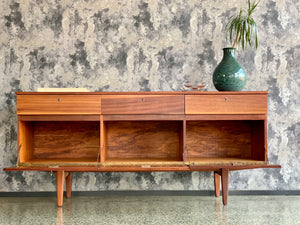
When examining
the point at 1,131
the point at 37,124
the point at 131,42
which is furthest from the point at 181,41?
the point at 1,131

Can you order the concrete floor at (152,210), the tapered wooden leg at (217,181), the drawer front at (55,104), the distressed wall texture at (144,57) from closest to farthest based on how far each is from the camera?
the concrete floor at (152,210), the drawer front at (55,104), the tapered wooden leg at (217,181), the distressed wall texture at (144,57)

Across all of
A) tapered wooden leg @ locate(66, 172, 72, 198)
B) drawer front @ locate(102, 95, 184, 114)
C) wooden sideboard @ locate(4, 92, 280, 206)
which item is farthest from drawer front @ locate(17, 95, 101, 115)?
tapered wooden leg @ locate(66, 172, 72, 198)

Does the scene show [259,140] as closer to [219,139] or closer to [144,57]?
[219,139]

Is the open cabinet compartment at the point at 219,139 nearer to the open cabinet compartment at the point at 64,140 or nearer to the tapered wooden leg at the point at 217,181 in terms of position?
the tapered wooden leg at the point at 217,181

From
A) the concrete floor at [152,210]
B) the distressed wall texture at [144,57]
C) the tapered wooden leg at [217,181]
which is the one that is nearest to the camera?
the concrete floor at [152,210]

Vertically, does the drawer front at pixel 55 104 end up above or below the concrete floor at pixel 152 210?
above

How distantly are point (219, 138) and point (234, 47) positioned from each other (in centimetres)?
75

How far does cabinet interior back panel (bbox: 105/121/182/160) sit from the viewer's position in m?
2.81

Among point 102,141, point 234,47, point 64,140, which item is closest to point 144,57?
point 234,47

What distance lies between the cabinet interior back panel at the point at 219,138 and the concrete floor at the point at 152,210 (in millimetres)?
376

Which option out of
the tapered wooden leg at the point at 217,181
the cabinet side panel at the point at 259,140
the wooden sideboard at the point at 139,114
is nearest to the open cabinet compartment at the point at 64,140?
the wooden sideboard at the point at 139,114

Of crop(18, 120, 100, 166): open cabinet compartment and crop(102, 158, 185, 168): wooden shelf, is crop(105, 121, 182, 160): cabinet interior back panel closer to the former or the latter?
crop(18, 120, 100, 166): open cabinet compartment

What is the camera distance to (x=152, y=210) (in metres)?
2.39

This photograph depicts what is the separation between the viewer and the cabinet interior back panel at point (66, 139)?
2.81m
